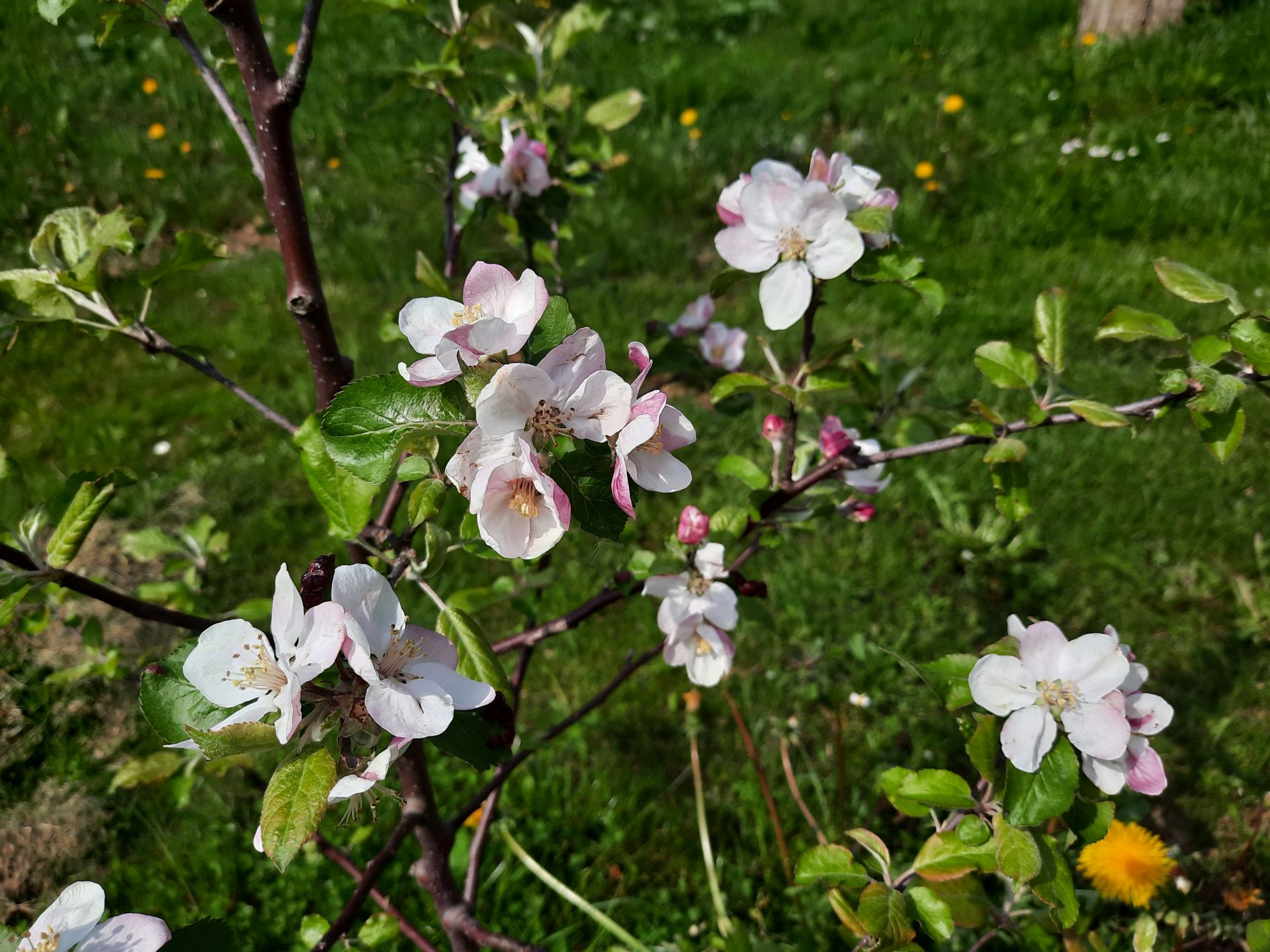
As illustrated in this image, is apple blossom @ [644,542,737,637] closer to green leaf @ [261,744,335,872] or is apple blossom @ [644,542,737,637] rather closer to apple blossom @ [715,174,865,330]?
apple blossom @ [715,174,865,330]

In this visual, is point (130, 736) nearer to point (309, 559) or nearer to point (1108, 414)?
point (309, 559)

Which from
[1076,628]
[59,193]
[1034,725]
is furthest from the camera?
[59,193]

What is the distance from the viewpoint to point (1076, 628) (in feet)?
7.64

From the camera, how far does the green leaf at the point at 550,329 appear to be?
0.76 meters

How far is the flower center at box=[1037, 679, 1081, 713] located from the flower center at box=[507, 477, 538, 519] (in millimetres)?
636

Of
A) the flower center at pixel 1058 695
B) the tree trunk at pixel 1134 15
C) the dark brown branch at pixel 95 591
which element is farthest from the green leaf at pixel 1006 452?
the tree trunk at pixel 1134 15

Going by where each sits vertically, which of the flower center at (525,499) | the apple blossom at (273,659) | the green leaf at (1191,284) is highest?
the flower center at (525,499)

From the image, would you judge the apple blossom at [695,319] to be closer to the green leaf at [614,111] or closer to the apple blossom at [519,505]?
the green leaf at [614,111]

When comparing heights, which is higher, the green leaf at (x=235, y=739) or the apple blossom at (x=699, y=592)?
the green leaf at (x=235, y=739)

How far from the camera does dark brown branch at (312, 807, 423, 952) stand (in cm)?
103

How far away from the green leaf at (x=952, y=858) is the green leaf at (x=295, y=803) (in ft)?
2.47

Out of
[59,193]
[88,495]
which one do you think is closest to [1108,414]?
[88,495]

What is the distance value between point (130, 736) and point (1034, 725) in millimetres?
2100

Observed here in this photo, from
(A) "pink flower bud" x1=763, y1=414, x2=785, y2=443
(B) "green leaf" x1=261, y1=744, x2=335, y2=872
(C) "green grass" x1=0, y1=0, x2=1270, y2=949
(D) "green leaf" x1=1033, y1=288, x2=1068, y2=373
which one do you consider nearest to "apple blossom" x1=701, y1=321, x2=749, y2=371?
(C) "green grass" x1=0, y1=0, x2=1270, y2=949
